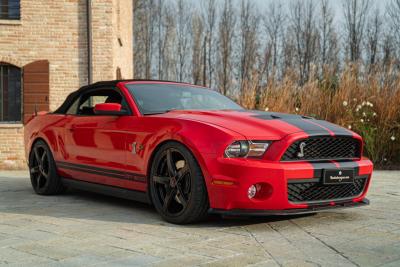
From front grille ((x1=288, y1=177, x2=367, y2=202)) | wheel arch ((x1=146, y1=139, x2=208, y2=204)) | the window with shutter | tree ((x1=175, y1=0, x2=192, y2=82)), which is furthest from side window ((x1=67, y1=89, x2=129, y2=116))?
→ tree ((x1=175, y1=0, x2=192, y2=82))

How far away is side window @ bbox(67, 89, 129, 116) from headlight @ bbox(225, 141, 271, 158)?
1.84 m

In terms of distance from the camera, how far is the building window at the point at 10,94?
523 inches

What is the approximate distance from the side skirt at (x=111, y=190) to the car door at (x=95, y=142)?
6 centimetres

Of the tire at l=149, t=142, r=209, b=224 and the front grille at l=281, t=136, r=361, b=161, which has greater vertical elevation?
the front grille at l=281, t=136, r=361, b=161

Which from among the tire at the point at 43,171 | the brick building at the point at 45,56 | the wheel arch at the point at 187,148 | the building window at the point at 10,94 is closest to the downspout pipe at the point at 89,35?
the brick building at the point at 45,56

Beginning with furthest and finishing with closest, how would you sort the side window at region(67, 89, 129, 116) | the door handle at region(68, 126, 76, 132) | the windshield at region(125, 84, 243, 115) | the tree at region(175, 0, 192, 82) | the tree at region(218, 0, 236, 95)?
the tree at region(175, 0, 192, 82) < the tree at region(218, 0, 236, 95) < the door handle at region(68, 126, 76, 132) < the side window at region(67, 89, 129, 116) < the windshield at region(125, 84, 243, 115)

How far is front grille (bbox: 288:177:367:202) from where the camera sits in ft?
15.6

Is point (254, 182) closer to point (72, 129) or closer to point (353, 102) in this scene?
point (72, 129)

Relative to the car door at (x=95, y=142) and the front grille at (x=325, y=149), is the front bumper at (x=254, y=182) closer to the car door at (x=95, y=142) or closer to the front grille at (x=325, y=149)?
the front grille at (x=325, y=149)

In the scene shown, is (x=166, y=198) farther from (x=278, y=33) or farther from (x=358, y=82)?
(x=278, y=33)

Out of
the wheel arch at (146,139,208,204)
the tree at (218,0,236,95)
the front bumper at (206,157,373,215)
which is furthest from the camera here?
the tree at (218,0,236,95)

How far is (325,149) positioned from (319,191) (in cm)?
38

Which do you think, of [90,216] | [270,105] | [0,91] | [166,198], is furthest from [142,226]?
[0,91]

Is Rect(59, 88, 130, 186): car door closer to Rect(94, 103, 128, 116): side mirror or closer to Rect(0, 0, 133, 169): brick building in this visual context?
Rect(94, 103, 128, 116): side mirror
